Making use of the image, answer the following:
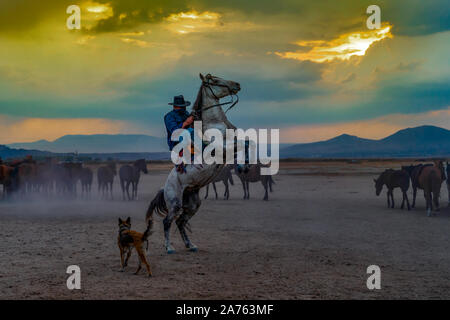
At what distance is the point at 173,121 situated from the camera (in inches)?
386

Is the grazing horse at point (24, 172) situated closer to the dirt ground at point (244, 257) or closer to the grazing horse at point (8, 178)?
the grazing horse at point (8, 178)

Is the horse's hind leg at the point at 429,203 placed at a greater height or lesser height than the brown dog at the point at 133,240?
lesser

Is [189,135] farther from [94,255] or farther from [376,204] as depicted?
[376,204]

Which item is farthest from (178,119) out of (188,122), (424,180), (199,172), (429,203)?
(429,203)

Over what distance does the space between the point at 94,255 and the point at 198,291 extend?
375 cm

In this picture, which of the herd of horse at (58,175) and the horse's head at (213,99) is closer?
the horse's head at (213,99)

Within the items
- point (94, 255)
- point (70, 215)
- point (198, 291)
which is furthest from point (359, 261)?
point (70, 215)

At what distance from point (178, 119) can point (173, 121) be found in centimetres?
12

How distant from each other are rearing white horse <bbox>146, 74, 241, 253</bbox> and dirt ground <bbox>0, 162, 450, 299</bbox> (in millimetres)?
978

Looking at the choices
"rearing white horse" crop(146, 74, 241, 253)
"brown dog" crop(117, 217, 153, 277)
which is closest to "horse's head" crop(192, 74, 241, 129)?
"rearing white horse" crop(146, 74, 241, 253)

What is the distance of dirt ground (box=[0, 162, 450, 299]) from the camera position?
6.95 meters

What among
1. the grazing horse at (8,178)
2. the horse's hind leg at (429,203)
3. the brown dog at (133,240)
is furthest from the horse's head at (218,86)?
the grazing horse at (8,178)

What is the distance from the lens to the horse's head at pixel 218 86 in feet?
32.1

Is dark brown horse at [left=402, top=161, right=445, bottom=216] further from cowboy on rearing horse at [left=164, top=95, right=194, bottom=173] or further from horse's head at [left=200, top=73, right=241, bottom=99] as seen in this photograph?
cowboy on rearing horse at [left=164, top=95, right=194, bottom=173]
